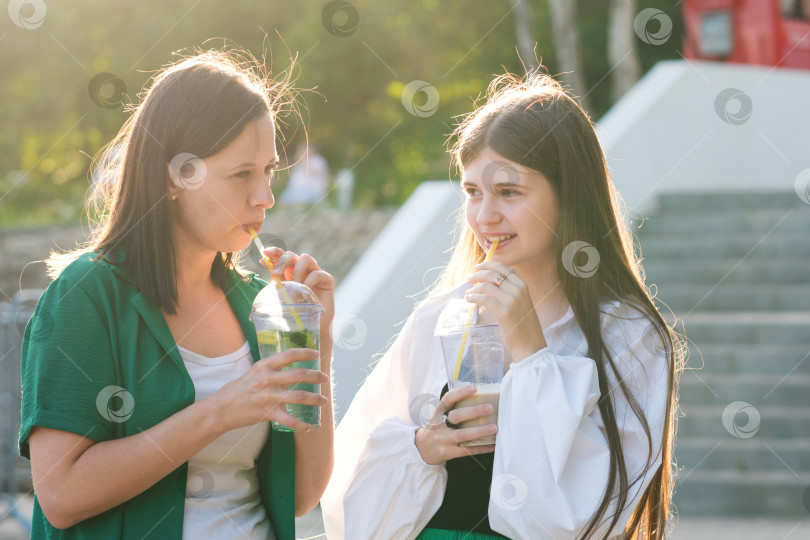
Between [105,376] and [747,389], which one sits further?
[747,389]

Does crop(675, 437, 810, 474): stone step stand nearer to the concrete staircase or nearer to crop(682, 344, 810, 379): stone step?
the concrete staircase

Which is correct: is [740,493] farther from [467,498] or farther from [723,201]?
[723,201]

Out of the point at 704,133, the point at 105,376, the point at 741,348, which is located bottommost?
the point at 105,376

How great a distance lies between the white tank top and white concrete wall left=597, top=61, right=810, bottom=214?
23.8 feet

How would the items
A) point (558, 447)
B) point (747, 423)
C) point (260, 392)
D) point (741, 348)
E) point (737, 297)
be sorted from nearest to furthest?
point (260, 392)
point (558, 447)
point (747, 423)
point (741, 348)
point (737, 297)

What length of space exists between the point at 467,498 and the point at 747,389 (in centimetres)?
437

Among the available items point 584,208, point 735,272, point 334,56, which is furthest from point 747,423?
point 334,56

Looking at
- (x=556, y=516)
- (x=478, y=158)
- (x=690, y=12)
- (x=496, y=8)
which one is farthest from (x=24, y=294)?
(x=496, y=8)

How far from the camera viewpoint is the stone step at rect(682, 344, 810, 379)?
6.44 m

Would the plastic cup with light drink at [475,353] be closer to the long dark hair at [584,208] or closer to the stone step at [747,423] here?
the long dark hair at [584,208]

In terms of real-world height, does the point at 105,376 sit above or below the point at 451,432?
above

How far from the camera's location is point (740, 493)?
571 centimetres

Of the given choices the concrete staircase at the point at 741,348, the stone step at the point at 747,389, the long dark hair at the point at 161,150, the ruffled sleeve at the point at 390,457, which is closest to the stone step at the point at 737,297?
the concrete staircase at the point at 741,348

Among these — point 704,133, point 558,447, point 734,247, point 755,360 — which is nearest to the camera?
point 558,447
